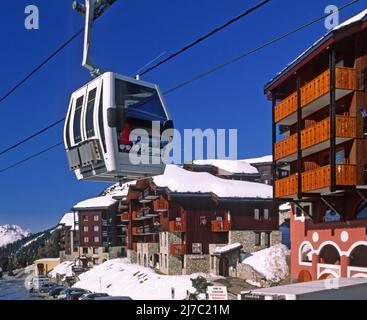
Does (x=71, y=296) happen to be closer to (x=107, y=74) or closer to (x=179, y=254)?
(x=179, y=254)

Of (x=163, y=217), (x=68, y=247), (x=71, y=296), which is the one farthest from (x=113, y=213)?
(x=71, y=296)

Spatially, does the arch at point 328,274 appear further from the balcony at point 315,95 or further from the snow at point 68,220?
the snow at point 68,220

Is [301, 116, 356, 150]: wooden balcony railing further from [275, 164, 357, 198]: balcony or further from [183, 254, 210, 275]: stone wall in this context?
[183, 254, 210, 275]: stone wall

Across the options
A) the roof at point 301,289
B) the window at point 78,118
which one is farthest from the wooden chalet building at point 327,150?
the window at point 78,118

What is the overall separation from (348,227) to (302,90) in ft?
20.4

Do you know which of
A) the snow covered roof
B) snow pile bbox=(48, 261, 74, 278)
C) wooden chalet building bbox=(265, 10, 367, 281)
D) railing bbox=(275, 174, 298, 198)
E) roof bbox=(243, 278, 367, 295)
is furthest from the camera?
snow pile bbox=(48, 261, 74, 278)

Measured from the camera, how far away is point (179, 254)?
42.2 metres

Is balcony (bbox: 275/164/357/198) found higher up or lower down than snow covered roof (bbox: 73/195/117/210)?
higher up

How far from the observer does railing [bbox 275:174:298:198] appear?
2177 cm

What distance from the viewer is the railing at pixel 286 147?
22312mm

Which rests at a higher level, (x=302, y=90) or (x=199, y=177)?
(x=302, y=90)

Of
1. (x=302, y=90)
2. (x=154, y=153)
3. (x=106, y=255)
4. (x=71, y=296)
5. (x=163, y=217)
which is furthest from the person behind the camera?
(x=106, y=255)

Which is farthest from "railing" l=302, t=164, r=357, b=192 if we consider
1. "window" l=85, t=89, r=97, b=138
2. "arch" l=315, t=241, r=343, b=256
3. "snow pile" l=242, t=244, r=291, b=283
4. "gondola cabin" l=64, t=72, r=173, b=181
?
"snow pile" l=242, t=244, r=291, b=283

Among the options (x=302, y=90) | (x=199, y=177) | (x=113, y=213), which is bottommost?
(x=113, y=213)
